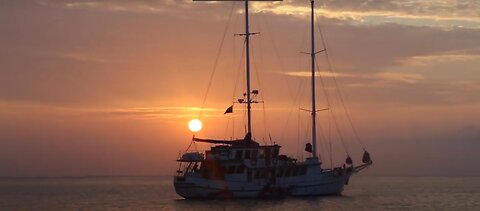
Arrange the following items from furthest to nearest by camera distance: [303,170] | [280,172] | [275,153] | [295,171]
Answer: [303,170], [295,171], [280,172], [275,153]

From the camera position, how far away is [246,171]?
260 feet

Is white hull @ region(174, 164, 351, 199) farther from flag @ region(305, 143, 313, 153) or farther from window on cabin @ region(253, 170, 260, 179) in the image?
flag @ region(305, 143, 313, 153)

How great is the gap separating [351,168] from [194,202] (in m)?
19.8

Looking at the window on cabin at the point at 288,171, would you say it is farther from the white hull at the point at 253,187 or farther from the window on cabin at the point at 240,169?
the window on cabin at the point at 240,169

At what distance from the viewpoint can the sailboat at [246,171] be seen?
7831 cm

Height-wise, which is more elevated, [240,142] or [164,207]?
[240,142]

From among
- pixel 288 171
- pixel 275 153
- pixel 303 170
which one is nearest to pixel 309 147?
pixel 303 170

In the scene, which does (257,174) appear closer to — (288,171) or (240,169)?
(240,169)

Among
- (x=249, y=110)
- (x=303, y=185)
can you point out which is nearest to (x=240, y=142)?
→ (x=249, y=110)

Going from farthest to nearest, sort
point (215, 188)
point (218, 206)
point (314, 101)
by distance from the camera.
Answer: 1. point (314, 101)
2. point (215, 188)
3. point (218, 206)

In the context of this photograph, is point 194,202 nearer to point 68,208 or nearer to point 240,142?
point 240,142

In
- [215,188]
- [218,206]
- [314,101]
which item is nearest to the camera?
[218,206]

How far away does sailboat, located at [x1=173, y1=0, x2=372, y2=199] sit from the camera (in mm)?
78312

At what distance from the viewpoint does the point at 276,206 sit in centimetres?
7412
